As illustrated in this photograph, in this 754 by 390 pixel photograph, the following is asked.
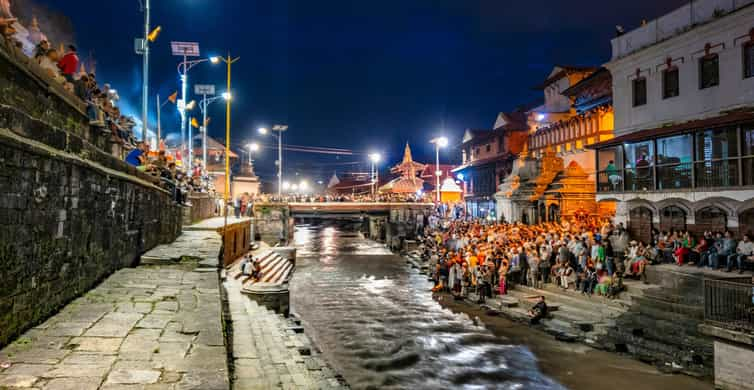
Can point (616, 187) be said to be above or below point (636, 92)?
below

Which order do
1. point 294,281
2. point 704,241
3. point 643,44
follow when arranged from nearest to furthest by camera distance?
point 704,241
point 643,44
point 294,281

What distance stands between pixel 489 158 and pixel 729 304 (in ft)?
109

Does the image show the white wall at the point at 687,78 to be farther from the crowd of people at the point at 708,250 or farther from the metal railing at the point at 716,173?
the crowd of people at the point at 708,250

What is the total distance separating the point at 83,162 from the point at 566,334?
42.6 ft

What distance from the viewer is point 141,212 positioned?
11.1 metres

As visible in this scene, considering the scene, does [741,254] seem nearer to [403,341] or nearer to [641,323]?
[641,323]

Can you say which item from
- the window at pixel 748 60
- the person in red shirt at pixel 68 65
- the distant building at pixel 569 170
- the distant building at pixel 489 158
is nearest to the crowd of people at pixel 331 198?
the distant building at pixel 489 158

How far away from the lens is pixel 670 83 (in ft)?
63.4

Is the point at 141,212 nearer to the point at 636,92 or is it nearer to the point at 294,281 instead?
the point at 294,281

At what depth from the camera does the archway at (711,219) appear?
16078 mm

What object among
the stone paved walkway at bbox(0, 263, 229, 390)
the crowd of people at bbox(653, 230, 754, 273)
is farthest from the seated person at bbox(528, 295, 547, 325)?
the stone paved walkway at bbox(0, 263, 229, 390)

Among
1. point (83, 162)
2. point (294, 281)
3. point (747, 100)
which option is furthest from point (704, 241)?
point (294, 281)

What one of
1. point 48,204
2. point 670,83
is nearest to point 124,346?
point 48,204

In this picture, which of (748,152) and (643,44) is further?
(643,44)
